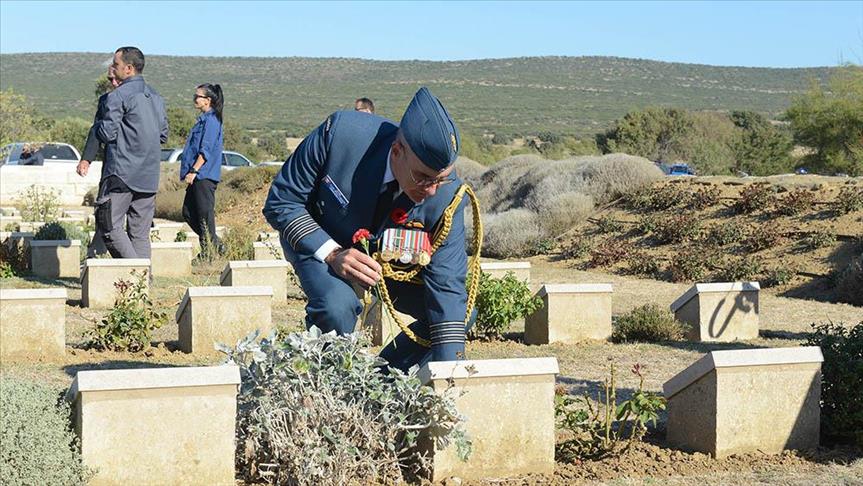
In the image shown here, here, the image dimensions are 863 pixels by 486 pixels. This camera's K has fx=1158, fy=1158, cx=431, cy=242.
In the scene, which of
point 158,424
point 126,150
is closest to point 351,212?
point 158,424

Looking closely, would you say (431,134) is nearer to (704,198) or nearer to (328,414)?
(328,414)

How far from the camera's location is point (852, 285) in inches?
483

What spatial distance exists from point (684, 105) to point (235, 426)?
73.1 metres

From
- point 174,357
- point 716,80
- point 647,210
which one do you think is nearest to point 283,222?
Result: point 174,357

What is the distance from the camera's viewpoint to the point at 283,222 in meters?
4.86

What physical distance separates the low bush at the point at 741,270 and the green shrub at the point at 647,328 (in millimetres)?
4998

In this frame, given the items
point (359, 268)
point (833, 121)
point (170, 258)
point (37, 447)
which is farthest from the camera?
point (833, 121)

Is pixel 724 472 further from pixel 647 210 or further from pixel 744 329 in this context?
pixel 647 210

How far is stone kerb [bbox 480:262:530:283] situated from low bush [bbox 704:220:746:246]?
5.22m

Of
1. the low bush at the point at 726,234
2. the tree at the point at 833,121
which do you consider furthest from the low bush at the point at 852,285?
the tree at the point at 833,121

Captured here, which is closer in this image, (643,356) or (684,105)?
(643,356)

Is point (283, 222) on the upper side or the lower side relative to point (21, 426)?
upper

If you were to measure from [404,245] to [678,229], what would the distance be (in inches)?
458

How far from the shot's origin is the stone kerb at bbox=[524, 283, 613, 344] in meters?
8.76
